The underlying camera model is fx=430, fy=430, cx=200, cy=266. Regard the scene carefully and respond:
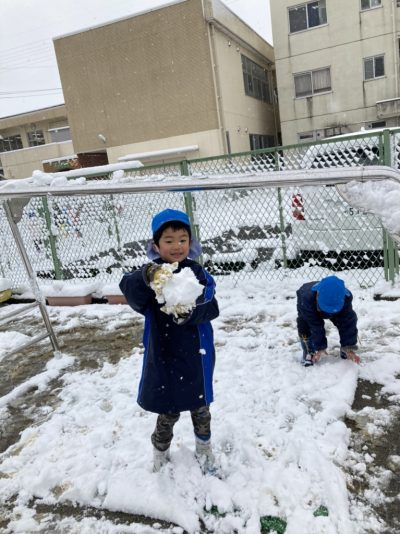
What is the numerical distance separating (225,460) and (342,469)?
1.99ft

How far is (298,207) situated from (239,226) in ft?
2.63

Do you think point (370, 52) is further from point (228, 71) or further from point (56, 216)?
point (56, 216)

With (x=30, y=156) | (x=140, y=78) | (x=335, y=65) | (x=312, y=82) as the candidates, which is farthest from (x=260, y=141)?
(x=30, y=156)

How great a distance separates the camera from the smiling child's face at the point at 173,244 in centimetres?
200

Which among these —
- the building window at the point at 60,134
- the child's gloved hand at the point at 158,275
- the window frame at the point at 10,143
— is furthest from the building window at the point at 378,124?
the window frame at the point at 10,143

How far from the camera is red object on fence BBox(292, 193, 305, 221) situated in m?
5.15

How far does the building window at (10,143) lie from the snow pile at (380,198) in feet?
107

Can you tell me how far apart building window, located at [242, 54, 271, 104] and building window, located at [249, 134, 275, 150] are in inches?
75.2

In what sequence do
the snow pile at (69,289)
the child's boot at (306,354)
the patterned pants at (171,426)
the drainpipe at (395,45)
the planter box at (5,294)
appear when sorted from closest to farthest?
1. the patterned pants at (171,426)
2. the child's boot at (306,354)
3. the snow pile at (69,289)
4. the planter box at (5,294)
5. the drainpipe at (395,45)

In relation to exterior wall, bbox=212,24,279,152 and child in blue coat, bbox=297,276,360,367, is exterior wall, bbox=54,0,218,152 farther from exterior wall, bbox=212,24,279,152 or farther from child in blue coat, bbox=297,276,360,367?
child in blue coat, bbox=297,276,360,367

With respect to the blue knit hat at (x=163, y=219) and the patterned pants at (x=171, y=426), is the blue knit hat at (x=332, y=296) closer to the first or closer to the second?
the patterned pants at (x=171, y=426)

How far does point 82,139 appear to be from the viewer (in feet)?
67.1

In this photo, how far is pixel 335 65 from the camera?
18062 millimetres

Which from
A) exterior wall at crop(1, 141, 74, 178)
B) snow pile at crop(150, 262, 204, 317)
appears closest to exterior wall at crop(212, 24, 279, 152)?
exterior wall at crop(1, 141, 74, 178)
